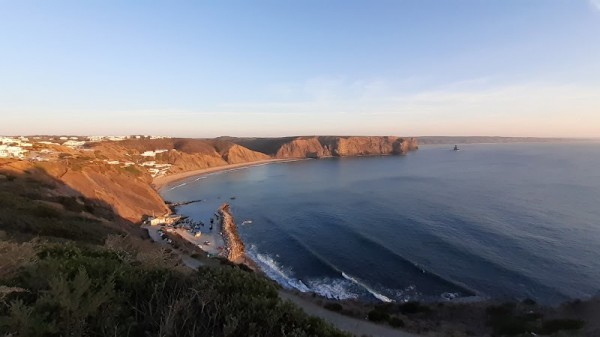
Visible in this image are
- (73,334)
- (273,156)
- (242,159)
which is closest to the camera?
(73,334)

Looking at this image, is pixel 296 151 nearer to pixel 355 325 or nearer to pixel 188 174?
pixel 188 174

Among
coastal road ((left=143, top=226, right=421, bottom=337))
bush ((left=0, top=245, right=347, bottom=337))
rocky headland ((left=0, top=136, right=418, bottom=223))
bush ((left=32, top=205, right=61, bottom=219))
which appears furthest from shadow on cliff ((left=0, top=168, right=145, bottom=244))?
coastal road ((left=143, top=226, right=421, bottom=337))

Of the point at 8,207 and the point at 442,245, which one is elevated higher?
the point at 8,207

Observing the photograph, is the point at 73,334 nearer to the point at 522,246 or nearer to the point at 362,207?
the point at 522,246

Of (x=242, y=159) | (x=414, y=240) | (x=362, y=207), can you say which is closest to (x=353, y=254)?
(x=414, y=240)

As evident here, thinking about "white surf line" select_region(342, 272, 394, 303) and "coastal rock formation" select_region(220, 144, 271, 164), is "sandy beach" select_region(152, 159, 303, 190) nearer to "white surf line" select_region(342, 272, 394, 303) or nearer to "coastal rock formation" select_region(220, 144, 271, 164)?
"coastal rock formation" select_region(220, 144, 271, 164)

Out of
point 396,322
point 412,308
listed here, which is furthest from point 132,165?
point 396,322

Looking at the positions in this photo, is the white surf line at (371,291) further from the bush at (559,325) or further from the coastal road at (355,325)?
the bush at (559,325)
